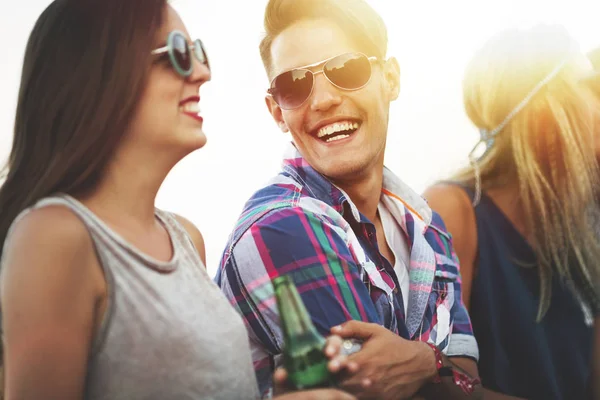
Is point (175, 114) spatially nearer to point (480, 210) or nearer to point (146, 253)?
point (146, 253)

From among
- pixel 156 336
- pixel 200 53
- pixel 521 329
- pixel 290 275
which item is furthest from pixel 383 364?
pixel 521 329

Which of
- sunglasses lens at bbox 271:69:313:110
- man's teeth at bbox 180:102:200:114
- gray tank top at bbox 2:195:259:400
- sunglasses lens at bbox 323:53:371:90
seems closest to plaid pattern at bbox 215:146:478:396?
sunglasses lens at bbox 271:69:313:110

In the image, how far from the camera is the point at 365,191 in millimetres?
2570

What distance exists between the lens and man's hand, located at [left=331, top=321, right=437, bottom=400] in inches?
69.3

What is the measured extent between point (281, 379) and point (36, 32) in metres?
1.00

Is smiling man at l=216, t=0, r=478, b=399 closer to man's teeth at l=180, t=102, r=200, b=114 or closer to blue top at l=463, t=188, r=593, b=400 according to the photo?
blue top at l=463, t=188, r=593, b=400

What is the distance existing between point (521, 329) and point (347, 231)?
1041 millimetres

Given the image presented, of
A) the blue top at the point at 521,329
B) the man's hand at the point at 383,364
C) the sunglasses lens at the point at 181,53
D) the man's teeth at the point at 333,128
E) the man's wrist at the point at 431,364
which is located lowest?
the blue top at the point at 521,329

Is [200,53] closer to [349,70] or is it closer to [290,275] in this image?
[290,275]

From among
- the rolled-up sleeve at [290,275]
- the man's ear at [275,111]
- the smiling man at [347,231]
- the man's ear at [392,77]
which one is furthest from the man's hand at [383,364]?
the man's ear at [392,77]

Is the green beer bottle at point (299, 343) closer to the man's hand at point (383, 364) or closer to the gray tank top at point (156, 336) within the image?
the gray tank top at point (156, 336)

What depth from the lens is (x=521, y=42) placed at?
2.90 metres

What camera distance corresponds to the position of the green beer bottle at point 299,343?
4.47 feet

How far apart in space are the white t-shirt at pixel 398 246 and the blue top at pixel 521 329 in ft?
1.50
